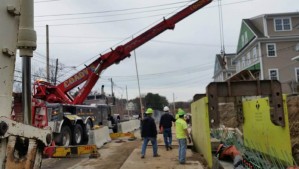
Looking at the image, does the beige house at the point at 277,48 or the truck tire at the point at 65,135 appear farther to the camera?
the beige house at the point at 277,48

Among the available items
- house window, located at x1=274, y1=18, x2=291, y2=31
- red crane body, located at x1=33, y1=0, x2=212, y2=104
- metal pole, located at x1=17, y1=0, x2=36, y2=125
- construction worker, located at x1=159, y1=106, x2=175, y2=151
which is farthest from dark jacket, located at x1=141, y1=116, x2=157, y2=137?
house window, located at x1=274, y1=18, x2=291, y2=31

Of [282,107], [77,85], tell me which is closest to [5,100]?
[282,107]

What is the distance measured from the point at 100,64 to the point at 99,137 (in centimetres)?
368

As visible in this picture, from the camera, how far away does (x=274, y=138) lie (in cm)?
1090

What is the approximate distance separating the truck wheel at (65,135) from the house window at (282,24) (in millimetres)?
29829

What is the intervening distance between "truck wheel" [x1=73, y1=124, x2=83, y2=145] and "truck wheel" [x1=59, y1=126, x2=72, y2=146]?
37 cm

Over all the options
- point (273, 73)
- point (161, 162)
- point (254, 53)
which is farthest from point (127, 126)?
point (254, 53)

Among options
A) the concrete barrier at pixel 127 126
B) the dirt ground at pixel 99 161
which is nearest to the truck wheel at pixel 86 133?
the dirt ground at pixel 99 161

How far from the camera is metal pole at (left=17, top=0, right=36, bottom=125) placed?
334 centimetres

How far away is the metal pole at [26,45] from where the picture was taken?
3335 millimetres

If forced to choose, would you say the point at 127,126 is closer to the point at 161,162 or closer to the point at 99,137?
the point at 99,137

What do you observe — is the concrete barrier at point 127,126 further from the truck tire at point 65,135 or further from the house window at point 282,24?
the house window at point 282,24

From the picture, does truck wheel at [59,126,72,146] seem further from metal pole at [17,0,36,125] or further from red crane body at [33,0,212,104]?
metal pole at [17,0,36,125]

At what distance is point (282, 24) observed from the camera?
3947 centimetres
